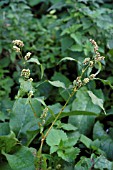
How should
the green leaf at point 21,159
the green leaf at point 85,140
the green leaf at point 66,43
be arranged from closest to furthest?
the green leaf at point 21,159 → the green leaf at point 85,140 → the green leaf at point 66,43

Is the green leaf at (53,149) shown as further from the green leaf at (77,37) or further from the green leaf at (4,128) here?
the green leaf at (77,37)

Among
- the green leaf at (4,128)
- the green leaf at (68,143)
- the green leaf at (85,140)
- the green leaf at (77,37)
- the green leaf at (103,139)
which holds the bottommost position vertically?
the green leaf at (103,139)

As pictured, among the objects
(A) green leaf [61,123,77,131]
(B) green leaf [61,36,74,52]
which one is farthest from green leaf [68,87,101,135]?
(B) green leaf [61,36,74,52]

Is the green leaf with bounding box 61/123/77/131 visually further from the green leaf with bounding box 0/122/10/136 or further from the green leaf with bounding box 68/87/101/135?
the green leaf with bounding box 0/122/10/136

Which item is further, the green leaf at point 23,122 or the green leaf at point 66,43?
the green leaf at point 66,43

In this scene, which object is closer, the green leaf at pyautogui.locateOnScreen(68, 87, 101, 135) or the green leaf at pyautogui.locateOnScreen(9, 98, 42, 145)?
the green leaf at pyautogui.locateOnScreen(9, 98, 42, 145)

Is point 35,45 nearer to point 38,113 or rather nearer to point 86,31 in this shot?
point 86,31

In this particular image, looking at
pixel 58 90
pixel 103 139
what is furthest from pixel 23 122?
pixel 58 90

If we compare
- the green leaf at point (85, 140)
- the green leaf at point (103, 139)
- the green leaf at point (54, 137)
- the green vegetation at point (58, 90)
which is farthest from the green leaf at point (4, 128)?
the green leaf at point (103, 139)

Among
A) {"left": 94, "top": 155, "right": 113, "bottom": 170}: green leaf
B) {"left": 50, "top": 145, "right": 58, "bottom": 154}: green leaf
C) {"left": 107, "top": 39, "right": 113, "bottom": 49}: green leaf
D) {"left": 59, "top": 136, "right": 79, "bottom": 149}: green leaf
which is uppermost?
{"left": 107, "top": 39, "right": 113, "bottom": 49}: green leaf
